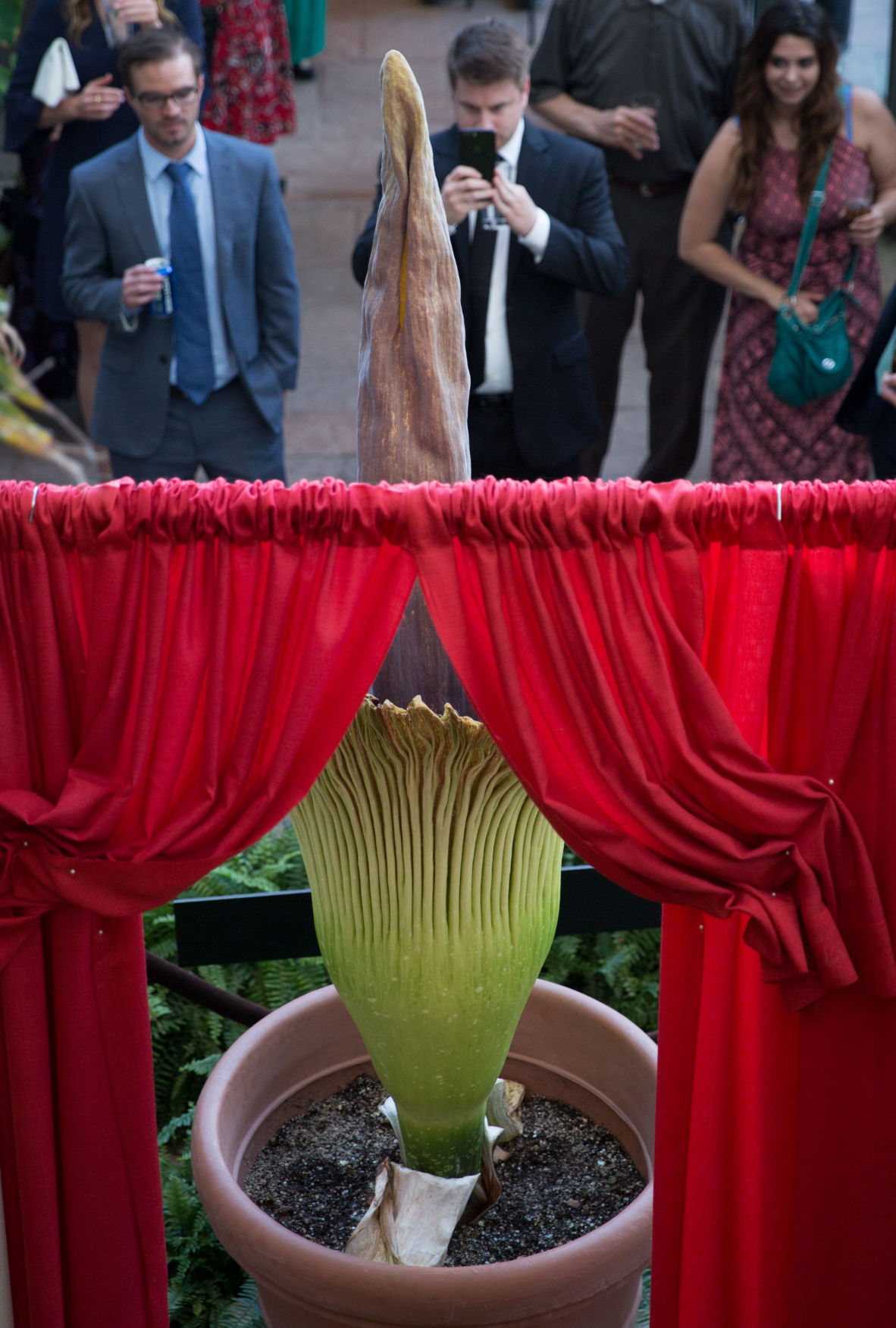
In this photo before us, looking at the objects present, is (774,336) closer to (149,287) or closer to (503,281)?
(503,281)

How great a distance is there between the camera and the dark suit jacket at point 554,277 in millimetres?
3543

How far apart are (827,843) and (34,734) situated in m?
0.93

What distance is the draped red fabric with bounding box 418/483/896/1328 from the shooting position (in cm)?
151

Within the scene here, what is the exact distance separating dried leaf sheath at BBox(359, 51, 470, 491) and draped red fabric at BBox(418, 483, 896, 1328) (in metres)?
0.31

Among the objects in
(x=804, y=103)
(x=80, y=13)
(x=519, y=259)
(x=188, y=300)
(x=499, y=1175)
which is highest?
(x=80, y=13)

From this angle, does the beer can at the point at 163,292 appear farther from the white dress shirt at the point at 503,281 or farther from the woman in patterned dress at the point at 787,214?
the woman in patterned dress at the point at 787,214

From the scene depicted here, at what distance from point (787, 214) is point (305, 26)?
3.05 m

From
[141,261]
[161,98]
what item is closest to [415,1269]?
[141,261]

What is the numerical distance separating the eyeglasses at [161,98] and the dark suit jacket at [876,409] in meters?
1.83

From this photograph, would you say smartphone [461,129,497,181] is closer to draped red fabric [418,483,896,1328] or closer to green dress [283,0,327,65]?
draped red fabric [418,483,896,1328]

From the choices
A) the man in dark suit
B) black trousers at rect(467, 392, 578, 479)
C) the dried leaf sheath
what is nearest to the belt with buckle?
the man in dark suit

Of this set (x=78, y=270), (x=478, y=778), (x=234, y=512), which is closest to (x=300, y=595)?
(x=234, y=512)

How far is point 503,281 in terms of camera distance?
3613 millimetres

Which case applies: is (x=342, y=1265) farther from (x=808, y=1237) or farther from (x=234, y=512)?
(x=234, y=512)
